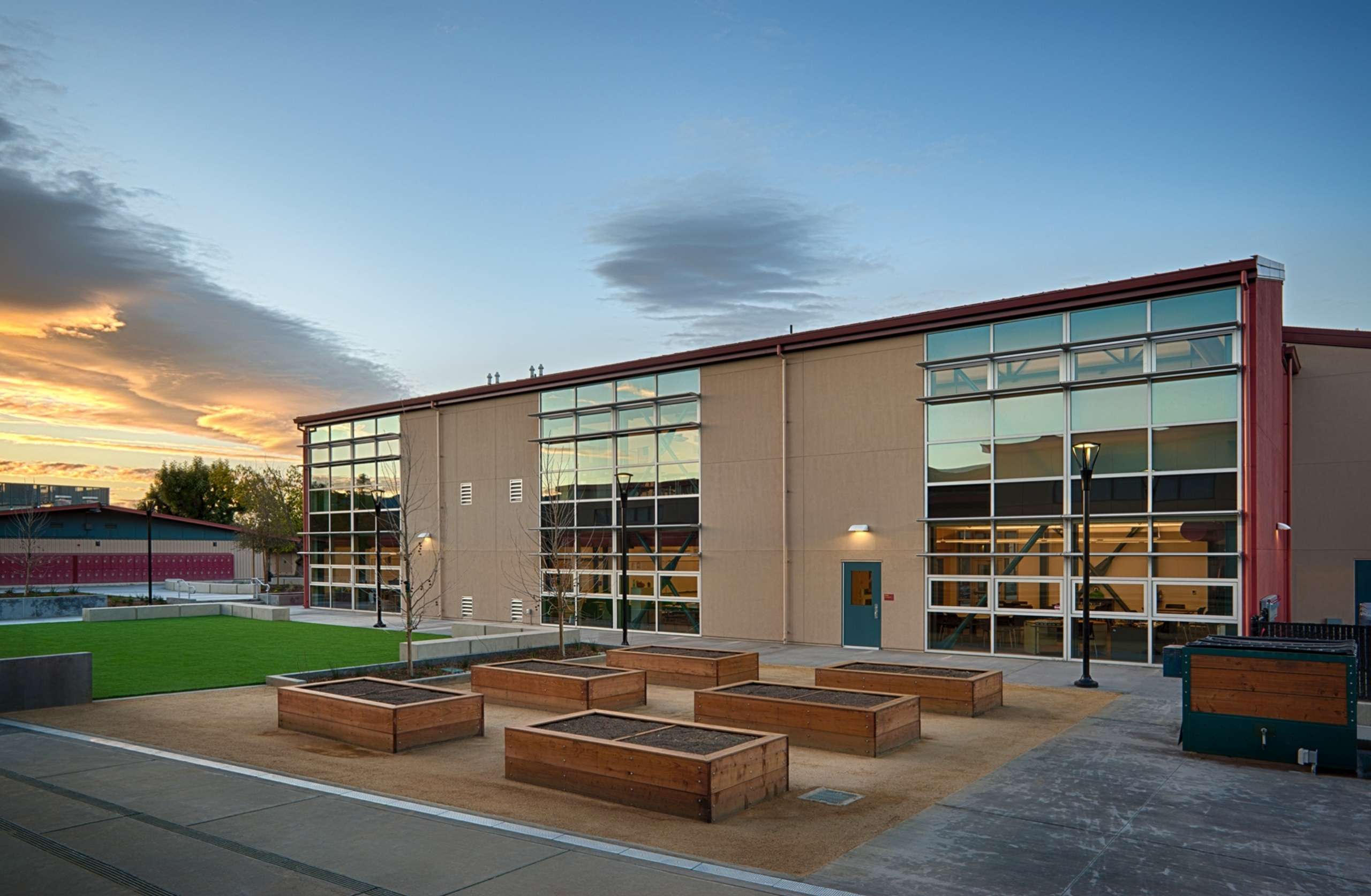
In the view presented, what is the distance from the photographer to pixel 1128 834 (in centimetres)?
868

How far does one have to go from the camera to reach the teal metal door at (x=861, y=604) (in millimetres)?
24000

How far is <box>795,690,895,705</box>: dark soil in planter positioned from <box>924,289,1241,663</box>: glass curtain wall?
29.0 feet

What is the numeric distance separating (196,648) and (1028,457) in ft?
72.5

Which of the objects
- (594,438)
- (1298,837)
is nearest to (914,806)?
(1298,837)

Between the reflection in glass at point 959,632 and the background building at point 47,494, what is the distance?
221 ft

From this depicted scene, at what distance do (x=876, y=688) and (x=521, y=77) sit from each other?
51.9 feet

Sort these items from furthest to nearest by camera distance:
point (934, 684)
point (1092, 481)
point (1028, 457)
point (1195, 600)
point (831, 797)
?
point (1028, 457), point (1092, 481), point (1195, 600), point (934, 684), point (831, 797)

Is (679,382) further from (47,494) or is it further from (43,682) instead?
(47,494)

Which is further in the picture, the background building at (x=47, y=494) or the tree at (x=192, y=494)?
the tree at (x=192, y=494)

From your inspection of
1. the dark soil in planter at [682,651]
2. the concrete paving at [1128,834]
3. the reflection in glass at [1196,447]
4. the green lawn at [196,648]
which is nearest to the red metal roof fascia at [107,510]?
the green lawn at [196,648]

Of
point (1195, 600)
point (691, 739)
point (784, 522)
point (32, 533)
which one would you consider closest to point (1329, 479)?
point (1195, 600)

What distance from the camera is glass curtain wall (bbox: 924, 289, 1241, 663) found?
65.0 ft

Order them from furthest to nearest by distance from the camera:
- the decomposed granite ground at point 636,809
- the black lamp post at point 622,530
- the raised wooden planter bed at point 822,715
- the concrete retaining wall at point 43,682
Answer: the black lamp post at point 622,530 < the concrete retaining wall at point 43,682 < the raised wooden planter bed at point 822,715 < the decomposed granite ground at point 636,809

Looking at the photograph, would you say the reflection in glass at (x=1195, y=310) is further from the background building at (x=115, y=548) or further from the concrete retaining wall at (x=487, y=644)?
the background building at (x=115, y=548)
